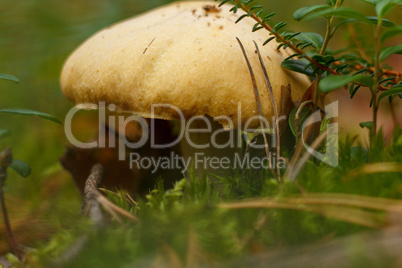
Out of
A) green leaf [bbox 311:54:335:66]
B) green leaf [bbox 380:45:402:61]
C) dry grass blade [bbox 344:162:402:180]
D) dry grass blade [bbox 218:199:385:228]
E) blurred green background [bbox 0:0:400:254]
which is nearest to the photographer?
dry grass blade [bbox 218:199:385:228]

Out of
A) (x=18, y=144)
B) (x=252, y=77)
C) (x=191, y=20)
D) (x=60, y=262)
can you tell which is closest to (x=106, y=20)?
(x=18, y=144)

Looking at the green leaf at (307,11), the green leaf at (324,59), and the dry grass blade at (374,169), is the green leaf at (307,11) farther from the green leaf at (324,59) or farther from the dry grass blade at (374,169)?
the dry grass blade at (374,169)

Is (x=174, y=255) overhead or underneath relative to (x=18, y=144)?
underneath

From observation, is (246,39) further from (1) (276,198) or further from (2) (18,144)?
(2) (18,144)

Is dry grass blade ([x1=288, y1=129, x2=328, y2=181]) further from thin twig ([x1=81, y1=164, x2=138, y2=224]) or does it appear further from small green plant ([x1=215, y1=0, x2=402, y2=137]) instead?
thin twig ([x1=81, y1=164, x2=138, y2=224])

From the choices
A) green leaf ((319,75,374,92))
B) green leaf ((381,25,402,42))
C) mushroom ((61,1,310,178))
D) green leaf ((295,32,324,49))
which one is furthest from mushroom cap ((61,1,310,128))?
green leaf ((381,25,402,42))

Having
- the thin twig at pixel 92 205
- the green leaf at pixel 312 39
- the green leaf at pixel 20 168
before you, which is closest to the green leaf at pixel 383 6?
the green leaf at pixel 312 39

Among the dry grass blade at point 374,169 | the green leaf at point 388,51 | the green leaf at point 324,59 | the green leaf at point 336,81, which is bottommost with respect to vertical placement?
the dry grass blade at point 374,169
